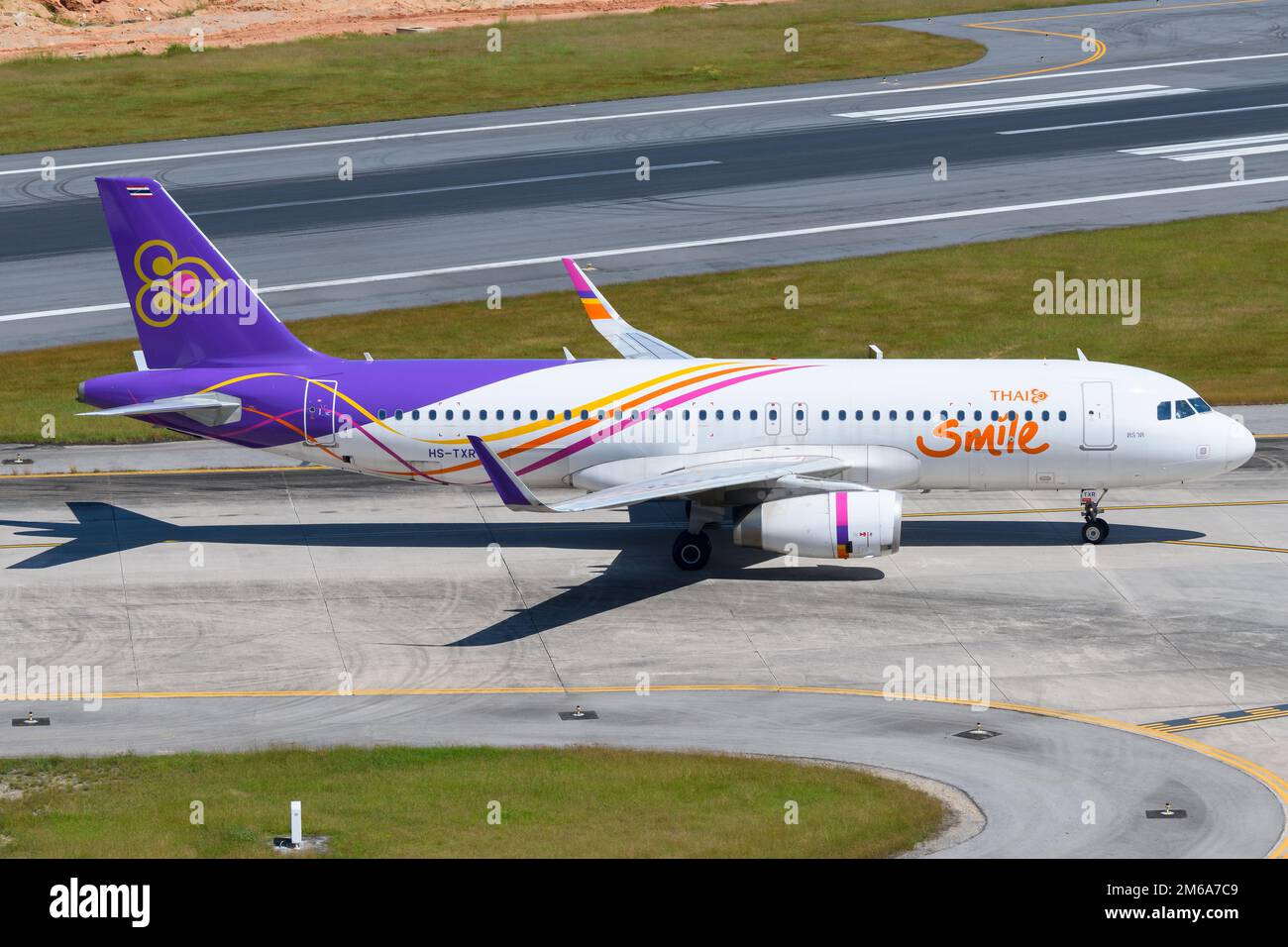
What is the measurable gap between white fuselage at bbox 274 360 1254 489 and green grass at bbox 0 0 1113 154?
52.1 metres

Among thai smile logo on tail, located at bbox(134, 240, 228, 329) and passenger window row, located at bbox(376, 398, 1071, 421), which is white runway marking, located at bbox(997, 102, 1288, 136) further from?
thai smile logo on tail, located at bbox(134, 240, 228, 329)

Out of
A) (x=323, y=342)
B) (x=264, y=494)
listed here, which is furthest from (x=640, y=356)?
(x=323, y=342)

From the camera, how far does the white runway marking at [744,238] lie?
7144 centimetres

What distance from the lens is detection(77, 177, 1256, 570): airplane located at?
148 feet

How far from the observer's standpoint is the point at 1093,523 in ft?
153

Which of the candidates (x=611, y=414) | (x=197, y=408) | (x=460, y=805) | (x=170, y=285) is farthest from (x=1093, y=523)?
(x=170, y=285)

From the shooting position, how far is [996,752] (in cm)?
3391

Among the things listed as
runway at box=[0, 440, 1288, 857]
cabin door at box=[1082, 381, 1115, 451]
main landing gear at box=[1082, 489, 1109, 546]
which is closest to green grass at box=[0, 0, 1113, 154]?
runway at box=[0, 440, 1288, 857]

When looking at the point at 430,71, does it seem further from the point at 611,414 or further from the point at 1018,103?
the point at 611,414

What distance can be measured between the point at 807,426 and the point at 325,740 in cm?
1615

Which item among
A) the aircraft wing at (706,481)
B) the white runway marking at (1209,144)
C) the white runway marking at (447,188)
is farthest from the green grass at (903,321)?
the aircraft wing at (706,481)

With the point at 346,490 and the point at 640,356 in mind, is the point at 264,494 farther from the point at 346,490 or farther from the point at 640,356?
the point at 640,356

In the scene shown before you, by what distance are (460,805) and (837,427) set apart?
1797 cm

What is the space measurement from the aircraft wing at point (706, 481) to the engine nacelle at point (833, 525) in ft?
2.47
